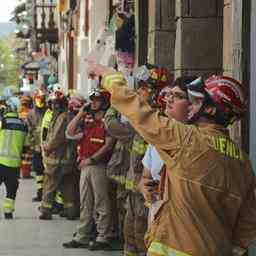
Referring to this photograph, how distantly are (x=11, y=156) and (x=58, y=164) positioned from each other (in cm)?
95

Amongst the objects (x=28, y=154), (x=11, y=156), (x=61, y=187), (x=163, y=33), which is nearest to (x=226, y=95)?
(x=163, y=33)

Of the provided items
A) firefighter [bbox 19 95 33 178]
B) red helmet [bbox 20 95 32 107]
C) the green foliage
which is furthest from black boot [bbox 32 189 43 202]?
the green foliage

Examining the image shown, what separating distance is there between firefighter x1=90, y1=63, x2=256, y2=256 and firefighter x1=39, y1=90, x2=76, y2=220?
31.8ft

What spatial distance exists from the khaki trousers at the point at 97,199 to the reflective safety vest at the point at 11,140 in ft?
11.7

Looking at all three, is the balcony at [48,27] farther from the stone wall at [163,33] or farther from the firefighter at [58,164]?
the stone wall at [163,33]

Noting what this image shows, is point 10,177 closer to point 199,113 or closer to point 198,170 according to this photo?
point 199,113

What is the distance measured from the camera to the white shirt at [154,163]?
707cm

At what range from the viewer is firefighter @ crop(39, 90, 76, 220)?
1516 cm

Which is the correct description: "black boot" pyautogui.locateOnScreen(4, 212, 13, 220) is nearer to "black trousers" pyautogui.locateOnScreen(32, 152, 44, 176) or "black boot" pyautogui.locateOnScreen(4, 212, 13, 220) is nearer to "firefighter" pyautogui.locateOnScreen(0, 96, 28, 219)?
"firefighter" pyautogui.locateOnScreen(0, 96, 28, 219)

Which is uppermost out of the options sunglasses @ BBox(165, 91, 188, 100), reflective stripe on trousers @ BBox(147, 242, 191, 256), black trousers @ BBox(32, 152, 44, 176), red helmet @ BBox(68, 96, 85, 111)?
sunglasses @ BBox(165, 91, 188, 100)

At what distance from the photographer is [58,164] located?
50.2 ft

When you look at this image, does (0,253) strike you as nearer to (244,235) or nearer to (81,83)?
(244,235)

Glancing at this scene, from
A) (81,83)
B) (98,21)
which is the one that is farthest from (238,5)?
(81,83)

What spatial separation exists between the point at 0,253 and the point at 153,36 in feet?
10.7
